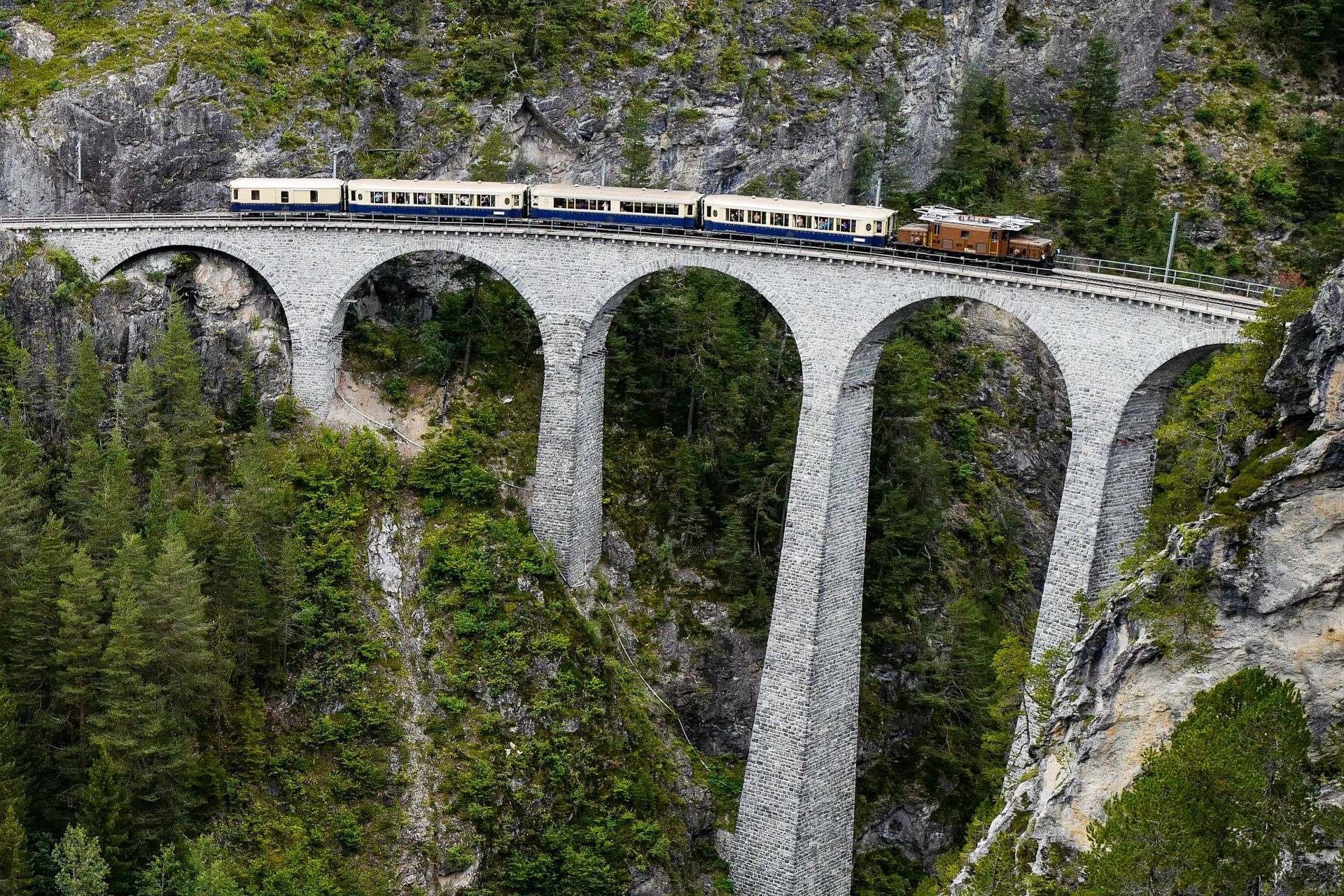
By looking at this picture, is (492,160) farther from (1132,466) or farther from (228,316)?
(1132,466)

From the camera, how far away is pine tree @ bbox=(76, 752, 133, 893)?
1832 inches

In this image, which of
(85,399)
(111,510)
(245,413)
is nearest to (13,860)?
(111,510)

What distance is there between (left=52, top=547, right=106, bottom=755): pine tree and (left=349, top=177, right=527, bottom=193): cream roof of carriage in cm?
2594

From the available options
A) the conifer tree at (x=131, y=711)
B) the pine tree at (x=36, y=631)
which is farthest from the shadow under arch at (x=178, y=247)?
the conifer tree at (x=131, y=711)

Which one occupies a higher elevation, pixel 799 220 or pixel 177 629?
pixel 799 220

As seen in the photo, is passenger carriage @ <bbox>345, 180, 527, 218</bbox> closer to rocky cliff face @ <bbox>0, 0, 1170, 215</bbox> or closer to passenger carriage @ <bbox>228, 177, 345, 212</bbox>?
passenger carriage @ <bbox>228, 177, 345, 212</bbox>

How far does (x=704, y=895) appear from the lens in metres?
59.8

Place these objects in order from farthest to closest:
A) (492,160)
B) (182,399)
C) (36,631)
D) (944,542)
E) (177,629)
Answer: (492,160) → (944,542) → (182,399) → (177,629) → (36,631)

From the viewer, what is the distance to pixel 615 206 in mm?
64250

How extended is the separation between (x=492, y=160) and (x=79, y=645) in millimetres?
36936

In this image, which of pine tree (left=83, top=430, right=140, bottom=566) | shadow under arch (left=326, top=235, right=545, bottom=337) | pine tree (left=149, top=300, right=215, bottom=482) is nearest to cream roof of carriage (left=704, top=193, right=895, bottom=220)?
shadow under arch (left=326, top=235, right=545, bottom=337)

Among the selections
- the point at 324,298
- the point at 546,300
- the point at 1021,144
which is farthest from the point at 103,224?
the point at 1021,144

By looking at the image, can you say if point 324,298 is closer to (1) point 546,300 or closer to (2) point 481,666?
(1) point 546,300

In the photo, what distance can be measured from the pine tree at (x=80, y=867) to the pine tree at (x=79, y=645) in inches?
192
